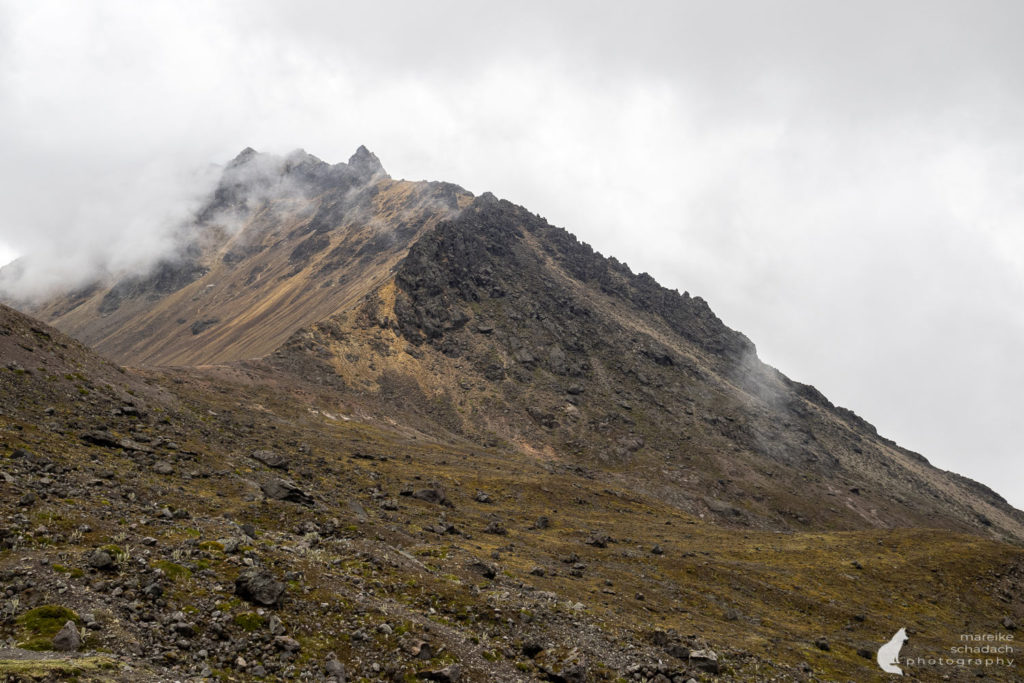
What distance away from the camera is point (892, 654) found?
39.7 meters

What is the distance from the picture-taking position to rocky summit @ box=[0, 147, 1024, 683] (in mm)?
18391

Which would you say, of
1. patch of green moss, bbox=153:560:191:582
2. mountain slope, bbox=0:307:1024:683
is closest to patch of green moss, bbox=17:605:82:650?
mountain slope, bbox=0:307:1024:683

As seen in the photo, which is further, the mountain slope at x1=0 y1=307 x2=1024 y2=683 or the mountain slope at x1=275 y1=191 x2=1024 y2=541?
the mountain slope at x1=275 y1=191 x2=1024 y2=541

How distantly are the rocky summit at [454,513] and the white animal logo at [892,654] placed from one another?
0.74m

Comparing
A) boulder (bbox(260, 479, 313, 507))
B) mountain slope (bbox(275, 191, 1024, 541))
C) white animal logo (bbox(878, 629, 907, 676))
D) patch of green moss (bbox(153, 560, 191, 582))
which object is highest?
mountain slope (bbox(275, 191, 1024, 541))

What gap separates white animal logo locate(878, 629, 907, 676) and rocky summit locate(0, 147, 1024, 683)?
74cm

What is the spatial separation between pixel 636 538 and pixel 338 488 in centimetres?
3674

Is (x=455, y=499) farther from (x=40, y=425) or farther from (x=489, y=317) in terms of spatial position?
(x=489, y=317)

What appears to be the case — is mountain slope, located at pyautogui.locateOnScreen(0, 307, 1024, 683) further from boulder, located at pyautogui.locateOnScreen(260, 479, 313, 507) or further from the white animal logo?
the white animal logo

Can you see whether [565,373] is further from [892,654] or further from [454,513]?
[892,654]

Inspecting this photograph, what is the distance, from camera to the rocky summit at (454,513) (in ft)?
60.3

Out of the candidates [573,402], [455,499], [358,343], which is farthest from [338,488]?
[573,402]

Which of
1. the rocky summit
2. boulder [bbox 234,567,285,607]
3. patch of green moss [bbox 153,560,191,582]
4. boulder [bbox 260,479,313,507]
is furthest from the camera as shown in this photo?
boulder [bbox 260,479,313,507]

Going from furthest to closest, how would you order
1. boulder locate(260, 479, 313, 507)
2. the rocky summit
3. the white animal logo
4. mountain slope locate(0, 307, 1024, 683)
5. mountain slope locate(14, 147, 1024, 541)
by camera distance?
1. mountain slope locate(14, 147, 1024, 541)
2. the white animal logo
3. boulder locate(260, 479, 313, 507)
4. the rocky summit
5. mountain slope locate(0, 307, 1024, 683)
